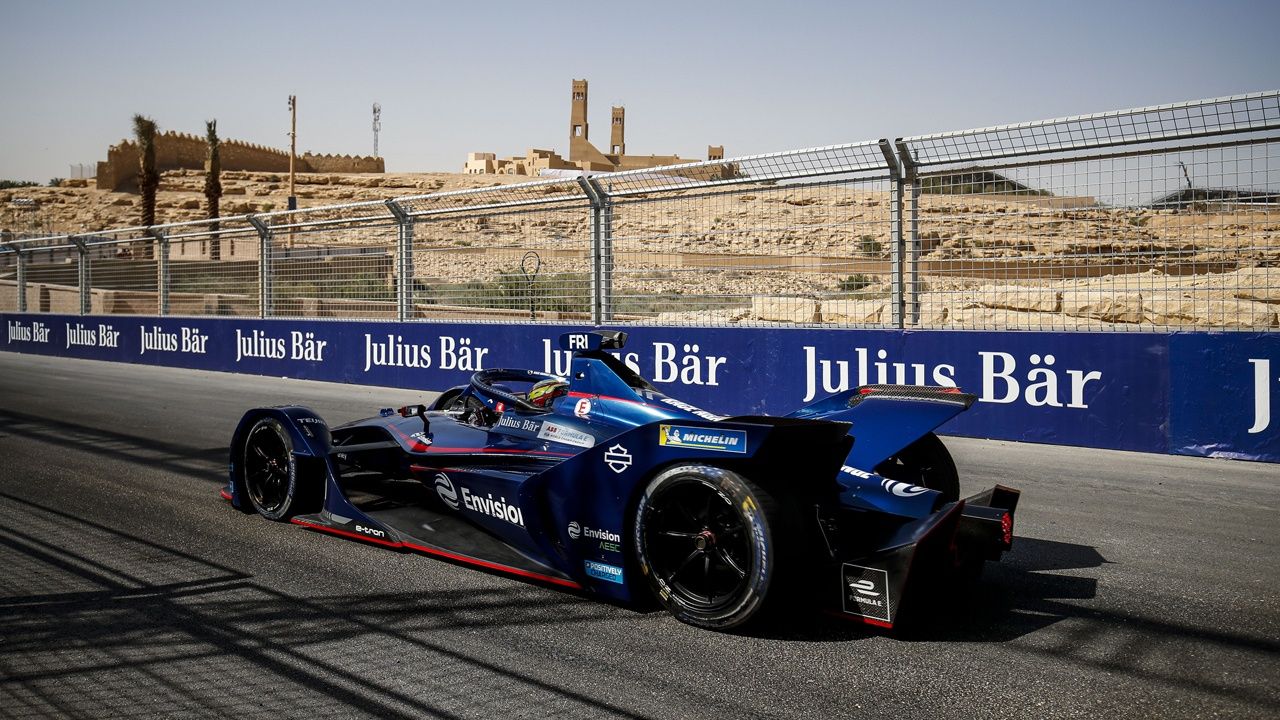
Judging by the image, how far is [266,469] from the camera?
5.95m

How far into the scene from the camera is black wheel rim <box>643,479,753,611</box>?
379cm

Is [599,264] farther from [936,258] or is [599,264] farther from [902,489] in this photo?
[902,489]

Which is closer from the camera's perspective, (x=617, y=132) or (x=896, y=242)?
(x=896, y=242)

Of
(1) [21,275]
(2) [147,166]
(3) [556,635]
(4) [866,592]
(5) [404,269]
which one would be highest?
(2) [147,166]

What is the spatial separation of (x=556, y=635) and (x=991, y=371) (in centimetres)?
585

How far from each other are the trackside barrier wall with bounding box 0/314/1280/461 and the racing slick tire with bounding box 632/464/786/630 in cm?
540

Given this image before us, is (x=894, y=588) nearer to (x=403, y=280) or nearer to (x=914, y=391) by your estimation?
(x=914, y=391)

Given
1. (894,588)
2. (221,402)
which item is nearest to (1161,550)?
(894,588)

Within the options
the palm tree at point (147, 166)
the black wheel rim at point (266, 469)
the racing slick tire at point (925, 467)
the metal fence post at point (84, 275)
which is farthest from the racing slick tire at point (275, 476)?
the palm tree at point (147, 166)

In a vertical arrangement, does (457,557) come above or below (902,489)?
below

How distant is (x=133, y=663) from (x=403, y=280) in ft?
34.8

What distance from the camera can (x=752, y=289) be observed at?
10.3 m

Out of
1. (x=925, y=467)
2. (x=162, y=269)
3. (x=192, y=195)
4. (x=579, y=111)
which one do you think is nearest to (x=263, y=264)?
(x=162, y=269)

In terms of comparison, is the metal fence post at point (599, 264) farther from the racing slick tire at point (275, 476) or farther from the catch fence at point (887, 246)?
the racing slick tire at point (275, 476)
